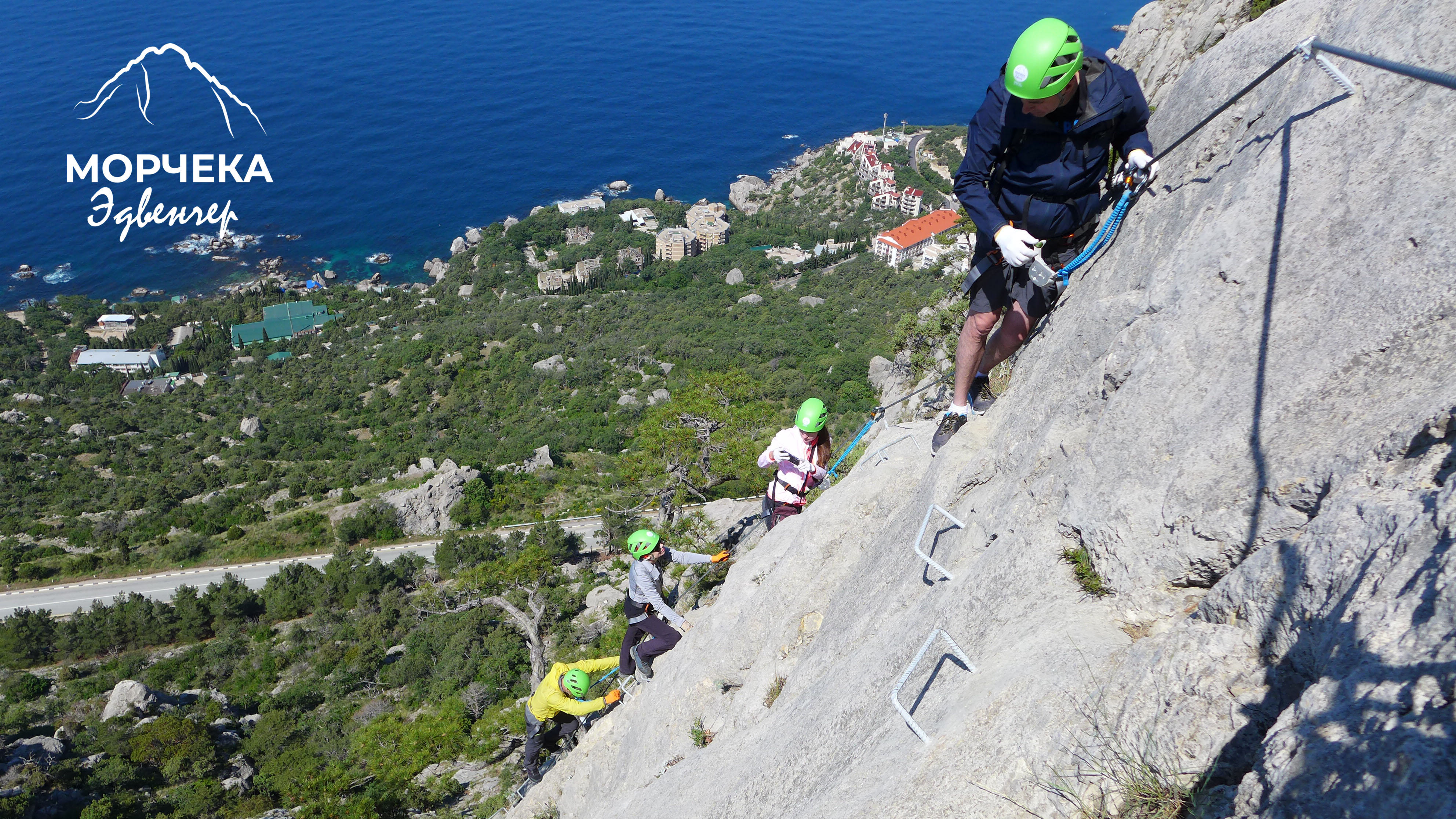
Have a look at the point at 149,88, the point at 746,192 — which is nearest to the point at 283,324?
the point at 746,192

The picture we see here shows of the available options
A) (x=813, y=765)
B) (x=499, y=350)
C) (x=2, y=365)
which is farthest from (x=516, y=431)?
(x=2, y=365)

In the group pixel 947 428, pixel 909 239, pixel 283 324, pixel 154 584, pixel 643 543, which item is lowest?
pixel 283 324

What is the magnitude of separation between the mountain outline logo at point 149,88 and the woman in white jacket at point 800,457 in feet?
559

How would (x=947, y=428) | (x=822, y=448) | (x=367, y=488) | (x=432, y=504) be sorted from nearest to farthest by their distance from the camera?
1. (x=947, y=428)
2. (x=822, y=448)
3. (x=432, y=504)
4. (x=367, y=488)

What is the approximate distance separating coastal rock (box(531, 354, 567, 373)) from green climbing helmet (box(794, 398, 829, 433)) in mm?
54392

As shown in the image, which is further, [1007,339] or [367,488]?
[367,488]

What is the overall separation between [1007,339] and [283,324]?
3839 inches

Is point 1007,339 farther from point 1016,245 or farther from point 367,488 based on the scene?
point 367,488

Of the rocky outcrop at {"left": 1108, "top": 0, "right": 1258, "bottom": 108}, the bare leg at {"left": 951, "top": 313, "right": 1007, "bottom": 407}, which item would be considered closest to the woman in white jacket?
the bare leg at {"left": 951, "top": 313, "right": 1007, "bottom": 407}

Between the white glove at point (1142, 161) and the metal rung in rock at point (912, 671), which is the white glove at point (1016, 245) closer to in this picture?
the white glove at point (1142, 161)

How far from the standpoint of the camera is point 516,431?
51.8 metres

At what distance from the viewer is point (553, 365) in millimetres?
62625

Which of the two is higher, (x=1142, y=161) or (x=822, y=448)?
(x=1142, y=161)

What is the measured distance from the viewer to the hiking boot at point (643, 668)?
8570 mm
